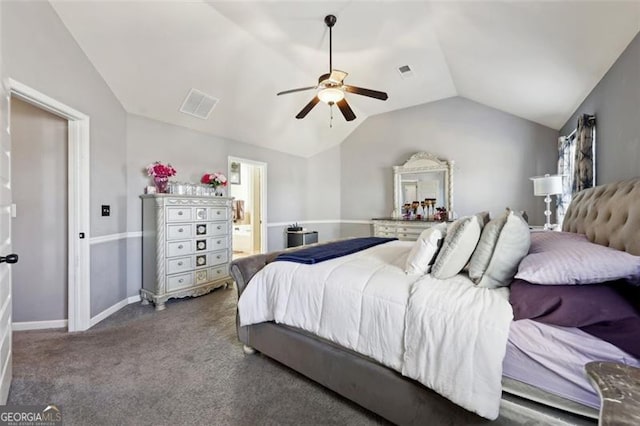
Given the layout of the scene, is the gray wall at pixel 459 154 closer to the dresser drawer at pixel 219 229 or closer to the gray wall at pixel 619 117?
the gray wall at pixel 619 117

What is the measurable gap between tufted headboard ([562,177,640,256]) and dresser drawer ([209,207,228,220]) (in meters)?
3.86

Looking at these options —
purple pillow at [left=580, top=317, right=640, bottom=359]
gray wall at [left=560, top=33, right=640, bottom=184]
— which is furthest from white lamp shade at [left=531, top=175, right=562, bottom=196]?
purple pillow at [left=580, top=317, right=640, bottom=359]

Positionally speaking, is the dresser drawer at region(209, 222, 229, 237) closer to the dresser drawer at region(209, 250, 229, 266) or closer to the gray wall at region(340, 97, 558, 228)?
the dresser drawer at region(209, 250, 229, 266)

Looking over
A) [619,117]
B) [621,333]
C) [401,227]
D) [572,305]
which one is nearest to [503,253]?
[572,305]

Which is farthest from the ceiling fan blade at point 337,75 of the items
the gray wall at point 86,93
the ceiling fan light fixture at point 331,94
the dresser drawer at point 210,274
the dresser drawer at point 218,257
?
the dresser drawer at point 210,274

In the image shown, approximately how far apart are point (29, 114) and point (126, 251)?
1687 millimetres

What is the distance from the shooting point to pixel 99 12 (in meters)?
2.52

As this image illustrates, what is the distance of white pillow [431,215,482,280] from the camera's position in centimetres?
162

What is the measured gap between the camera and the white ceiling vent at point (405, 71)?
392cm

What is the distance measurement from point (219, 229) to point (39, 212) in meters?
1.83

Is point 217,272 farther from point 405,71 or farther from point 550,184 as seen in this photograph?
point 550,184

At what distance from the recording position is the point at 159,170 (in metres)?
3.49

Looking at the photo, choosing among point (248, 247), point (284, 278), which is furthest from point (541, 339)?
point (248, 247)

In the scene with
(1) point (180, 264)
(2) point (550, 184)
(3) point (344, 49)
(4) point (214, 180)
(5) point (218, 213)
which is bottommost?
(1) point (180, 264)
